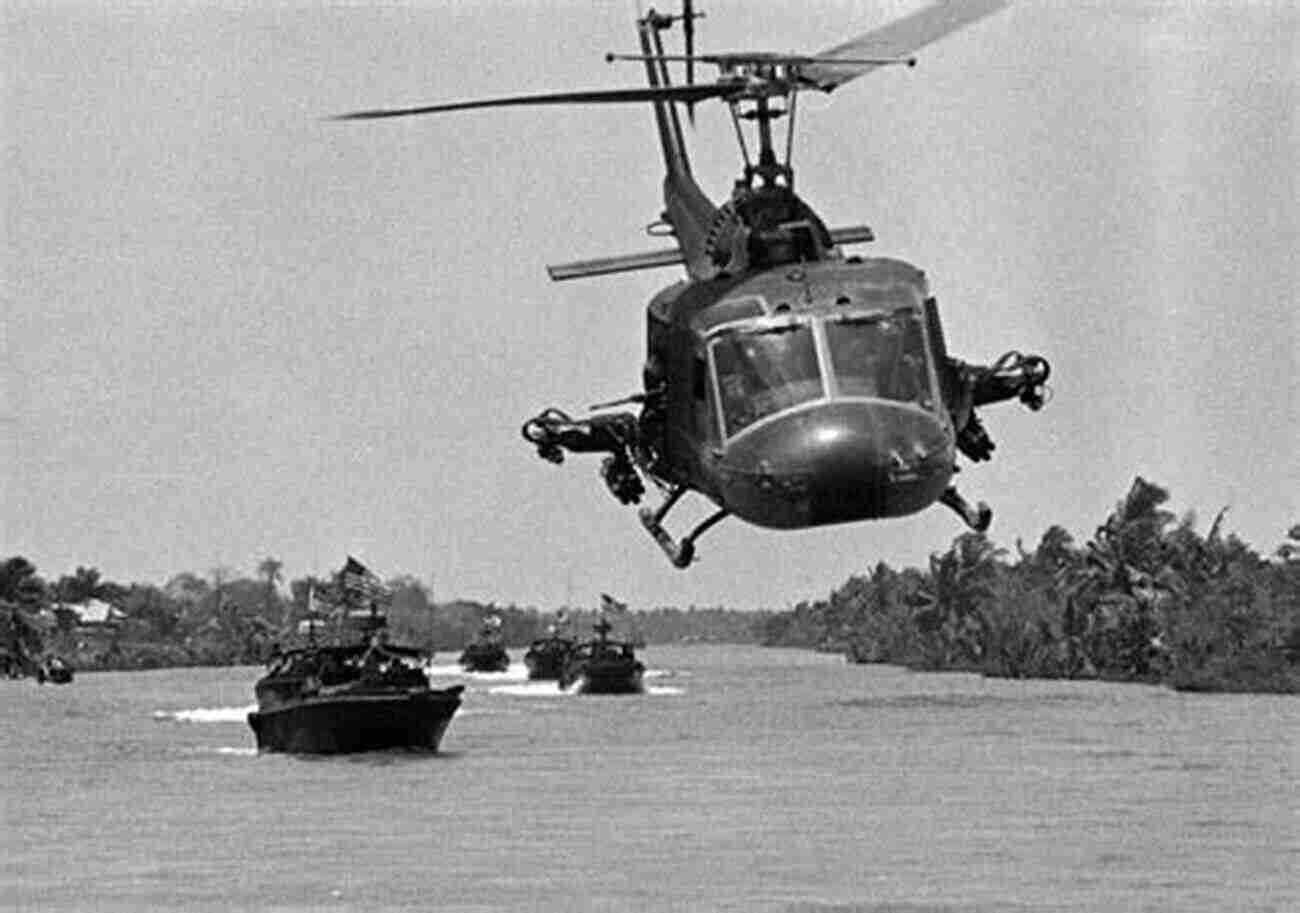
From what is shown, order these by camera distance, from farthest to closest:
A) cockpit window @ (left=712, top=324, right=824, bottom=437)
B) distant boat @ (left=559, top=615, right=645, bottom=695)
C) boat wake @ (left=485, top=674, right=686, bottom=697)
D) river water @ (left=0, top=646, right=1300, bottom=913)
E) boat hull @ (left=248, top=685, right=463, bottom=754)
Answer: boat wake @ (left=485, top=674, right=686, bottom=697) → distant boat @ (left=559, top=615, right=645, bottom=695) → boat hull @ (left=248, top=685, right=463, bottom=754) → river water @ (left=0, top=646, right=1300, bottom=913) → cockpit window @ (left=712, top=324, right=824, bottom=437)

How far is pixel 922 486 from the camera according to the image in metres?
15.8

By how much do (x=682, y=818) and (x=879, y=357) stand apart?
55.4 m

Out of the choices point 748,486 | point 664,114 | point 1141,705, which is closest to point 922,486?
point 748,486

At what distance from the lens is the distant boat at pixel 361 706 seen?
87.9 m

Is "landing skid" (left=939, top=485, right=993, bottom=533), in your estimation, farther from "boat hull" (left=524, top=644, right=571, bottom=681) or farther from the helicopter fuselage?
"boat hull" (left=524, top=644, right=571, bottom=681)

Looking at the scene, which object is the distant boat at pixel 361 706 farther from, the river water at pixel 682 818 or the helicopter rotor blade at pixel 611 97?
the helicopter rotor blade at pixel 611 97

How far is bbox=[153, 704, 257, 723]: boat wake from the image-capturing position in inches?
5226

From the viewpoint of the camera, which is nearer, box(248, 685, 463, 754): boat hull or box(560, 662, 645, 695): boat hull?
box(248, 685, 463, 754): boat hull

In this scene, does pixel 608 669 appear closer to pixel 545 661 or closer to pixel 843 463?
pixel 545 661

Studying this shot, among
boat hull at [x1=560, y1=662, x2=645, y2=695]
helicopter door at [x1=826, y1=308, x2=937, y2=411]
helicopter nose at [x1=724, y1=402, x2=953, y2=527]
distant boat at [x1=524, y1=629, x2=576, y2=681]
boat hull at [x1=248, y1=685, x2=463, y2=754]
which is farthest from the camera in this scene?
distant boat at [x1=524, y1=629, x2=576, y2=681]

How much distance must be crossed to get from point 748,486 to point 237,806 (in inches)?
2440

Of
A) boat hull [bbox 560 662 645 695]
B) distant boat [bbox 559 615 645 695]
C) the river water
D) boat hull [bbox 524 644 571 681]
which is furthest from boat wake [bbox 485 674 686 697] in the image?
the river water

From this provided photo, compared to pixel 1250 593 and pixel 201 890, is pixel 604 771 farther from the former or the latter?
pixel 1250 593

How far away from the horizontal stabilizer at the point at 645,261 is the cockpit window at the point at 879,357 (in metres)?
2.52
